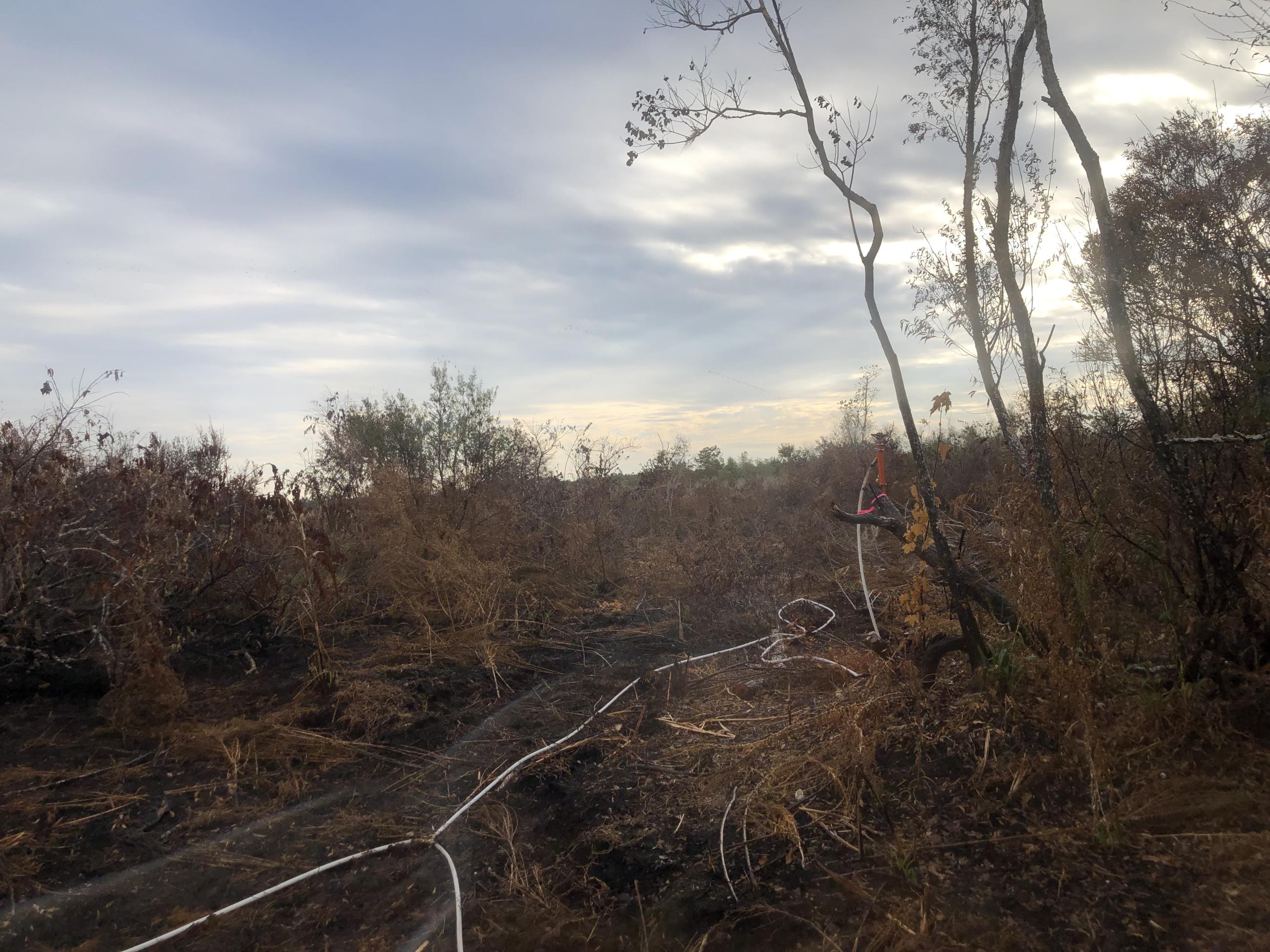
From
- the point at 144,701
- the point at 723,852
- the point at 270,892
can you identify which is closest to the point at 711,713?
the point at 723,852

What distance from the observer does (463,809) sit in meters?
3.55

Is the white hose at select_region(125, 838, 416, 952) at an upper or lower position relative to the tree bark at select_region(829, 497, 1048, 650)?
lower

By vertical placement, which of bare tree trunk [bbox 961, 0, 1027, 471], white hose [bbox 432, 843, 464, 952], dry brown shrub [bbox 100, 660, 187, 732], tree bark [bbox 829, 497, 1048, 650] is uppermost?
bare tree trunk [bbox 961, 0, 1027, 471]

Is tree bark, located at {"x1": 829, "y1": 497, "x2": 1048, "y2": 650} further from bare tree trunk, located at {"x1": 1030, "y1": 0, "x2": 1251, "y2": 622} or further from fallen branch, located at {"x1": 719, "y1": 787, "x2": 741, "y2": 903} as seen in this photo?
fallen branch, located at {"x1": 719, "y1": 787, "x2": 741, "y2": 903}

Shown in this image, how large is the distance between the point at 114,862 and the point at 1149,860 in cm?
411

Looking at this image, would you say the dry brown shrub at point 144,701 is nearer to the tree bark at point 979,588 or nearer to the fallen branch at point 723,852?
the fallen branch at point 723,852

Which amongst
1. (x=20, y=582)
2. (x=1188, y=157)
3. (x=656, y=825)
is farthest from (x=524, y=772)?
(x=1188, y=157)

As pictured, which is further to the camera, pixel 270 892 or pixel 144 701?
pixel 144 701

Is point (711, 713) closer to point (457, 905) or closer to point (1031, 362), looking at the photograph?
point (457, 905)

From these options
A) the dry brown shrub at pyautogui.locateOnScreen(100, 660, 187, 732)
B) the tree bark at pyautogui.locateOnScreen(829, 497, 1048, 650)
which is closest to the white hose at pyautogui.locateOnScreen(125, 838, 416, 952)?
the dry brown shrub at pyautogui.locateOnScreen(100, 660, 187, 732)

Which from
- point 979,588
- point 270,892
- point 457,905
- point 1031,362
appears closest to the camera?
point 457,905

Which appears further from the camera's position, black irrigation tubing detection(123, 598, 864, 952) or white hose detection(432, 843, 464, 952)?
black irrigation tubing detection(123, 598, 864, 952)

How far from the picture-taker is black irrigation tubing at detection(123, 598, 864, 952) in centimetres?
265

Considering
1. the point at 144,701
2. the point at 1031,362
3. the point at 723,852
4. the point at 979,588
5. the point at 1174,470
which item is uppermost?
the point at 1031,362
